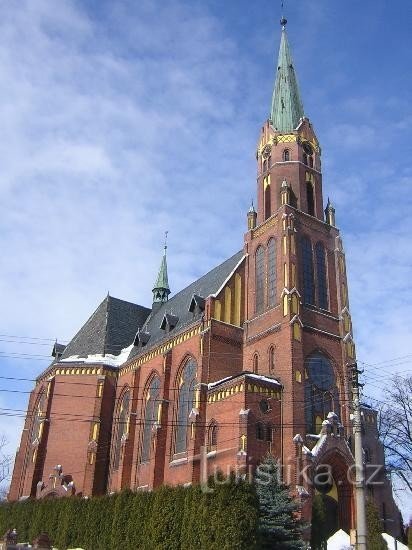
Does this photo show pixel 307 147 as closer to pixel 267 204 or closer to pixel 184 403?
pixel 267 204

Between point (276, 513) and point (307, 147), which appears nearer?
point (276, 513)

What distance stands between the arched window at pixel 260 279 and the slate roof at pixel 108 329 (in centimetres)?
1454

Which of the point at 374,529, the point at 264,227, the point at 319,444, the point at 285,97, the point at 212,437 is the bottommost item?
the point at 374,529

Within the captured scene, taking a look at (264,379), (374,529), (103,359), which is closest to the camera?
(374,529)

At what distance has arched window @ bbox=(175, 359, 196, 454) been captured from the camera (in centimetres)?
3441

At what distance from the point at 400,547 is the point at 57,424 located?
2448 centimetres

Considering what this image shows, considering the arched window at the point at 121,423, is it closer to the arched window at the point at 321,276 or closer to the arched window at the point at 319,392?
the arched window at the point at 319,392

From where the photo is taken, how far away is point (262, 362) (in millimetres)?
33406

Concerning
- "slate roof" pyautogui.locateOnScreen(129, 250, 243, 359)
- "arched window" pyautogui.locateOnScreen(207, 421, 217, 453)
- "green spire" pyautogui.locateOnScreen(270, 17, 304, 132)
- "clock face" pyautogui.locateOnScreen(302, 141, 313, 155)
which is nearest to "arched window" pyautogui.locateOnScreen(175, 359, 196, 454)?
"arched window" pyautogui.locateOnScreen(207, 421, 217, 453)

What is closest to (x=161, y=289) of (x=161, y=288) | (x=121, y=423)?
(x=161, y=288)

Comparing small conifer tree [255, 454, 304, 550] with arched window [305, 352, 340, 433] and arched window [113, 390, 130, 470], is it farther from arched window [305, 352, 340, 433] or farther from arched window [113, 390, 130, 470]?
arched window [113, 390, 130, 470]

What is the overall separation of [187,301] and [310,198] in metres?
11.6

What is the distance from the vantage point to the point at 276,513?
24.0 m

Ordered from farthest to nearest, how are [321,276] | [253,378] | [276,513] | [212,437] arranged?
[321,276] < [212,437] < [253,378] < [276,513]
